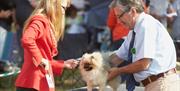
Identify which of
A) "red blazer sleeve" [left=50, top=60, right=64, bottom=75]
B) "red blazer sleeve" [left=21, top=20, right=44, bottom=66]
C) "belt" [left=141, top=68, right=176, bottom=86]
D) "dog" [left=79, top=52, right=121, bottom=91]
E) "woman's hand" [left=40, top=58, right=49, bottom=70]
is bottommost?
"dog" [left=79, top=52, right=121, bottom=91]

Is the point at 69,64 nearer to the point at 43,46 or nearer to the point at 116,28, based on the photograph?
the point at 43,46

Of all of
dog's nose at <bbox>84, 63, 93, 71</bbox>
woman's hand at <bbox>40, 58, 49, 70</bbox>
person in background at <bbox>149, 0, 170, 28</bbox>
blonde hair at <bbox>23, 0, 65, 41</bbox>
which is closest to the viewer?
woman's hand at <bbox>40, 58, 49, 70</bbox>

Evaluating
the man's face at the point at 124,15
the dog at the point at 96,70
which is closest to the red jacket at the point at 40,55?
the man's face at the point at 124,15

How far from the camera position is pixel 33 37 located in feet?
15.2

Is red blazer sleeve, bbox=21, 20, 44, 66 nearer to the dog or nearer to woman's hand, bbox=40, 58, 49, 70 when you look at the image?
woman's hand, bbox=40, 58, 49, 70

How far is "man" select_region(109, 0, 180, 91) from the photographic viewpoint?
15.8 ft

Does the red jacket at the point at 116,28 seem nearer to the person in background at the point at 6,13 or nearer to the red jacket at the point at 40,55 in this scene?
the person in background at the point at 6,13

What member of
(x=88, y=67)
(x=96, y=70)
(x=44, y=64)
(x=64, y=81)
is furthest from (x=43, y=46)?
(x=64, y=81)

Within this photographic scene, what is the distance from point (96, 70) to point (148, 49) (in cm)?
207

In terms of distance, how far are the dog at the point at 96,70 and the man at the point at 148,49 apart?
120cm

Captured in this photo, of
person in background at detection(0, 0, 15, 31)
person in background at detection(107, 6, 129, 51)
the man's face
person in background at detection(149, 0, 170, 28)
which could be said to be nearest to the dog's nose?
the man's face

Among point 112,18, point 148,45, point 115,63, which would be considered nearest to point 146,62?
point 148,45

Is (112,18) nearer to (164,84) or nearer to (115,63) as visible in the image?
(115,63)

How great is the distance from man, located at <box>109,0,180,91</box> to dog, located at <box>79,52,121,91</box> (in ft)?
3.94
